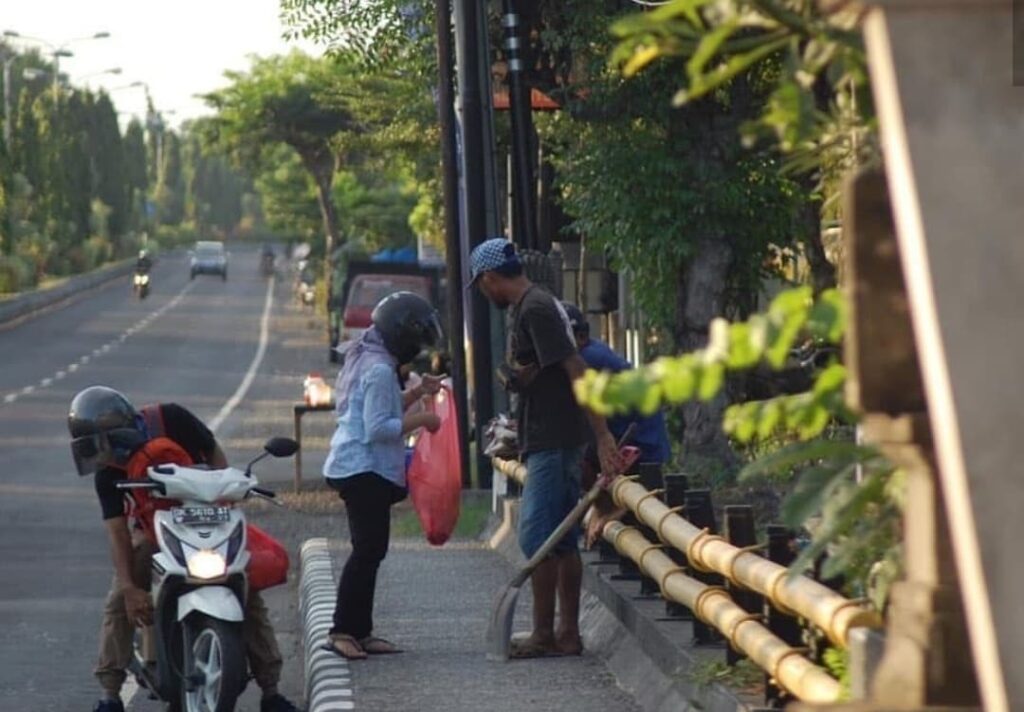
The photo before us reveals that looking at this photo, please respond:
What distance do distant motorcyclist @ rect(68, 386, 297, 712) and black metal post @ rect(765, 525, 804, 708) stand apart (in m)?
2.75

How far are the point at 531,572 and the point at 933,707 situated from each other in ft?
20.2

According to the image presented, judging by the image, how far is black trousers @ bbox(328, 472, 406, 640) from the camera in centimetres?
1023

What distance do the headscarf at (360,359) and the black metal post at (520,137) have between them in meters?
7.82

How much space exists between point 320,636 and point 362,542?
82cm

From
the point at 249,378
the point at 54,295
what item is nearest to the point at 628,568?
the point at 249,378

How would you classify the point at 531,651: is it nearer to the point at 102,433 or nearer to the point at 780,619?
the point at 102,433

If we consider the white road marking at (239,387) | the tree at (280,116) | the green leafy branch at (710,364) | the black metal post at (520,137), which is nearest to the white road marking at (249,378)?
the white road marking at (239,387)

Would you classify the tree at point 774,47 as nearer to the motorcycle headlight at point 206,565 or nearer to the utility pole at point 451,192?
the motorcycle headlight at point 206,565

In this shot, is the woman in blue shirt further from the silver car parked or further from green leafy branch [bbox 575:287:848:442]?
the silver car parked

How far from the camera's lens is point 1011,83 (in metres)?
3.45

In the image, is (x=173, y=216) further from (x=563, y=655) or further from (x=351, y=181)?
(x=563, y=655)

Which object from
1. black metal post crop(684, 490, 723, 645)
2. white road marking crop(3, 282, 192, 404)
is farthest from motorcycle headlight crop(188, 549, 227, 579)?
white road marking crop(3, 282, 192, 404)

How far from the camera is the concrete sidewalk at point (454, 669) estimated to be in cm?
901

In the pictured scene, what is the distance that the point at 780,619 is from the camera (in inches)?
291
